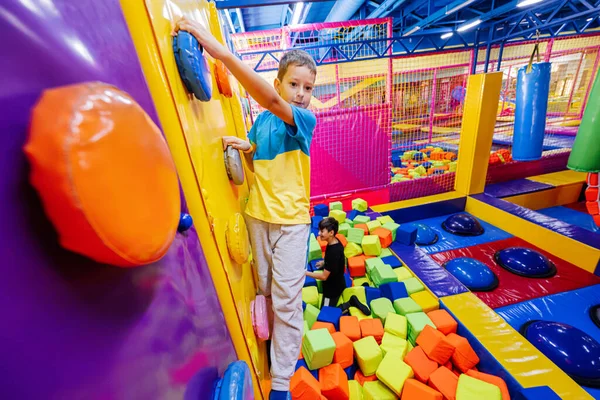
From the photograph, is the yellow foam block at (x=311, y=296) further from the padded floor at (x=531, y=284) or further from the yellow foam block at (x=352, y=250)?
the padded floor at (x=531, y=284)

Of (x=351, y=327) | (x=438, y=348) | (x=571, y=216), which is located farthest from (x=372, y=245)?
(x=571, y=216)

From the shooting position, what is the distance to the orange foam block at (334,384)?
4.64 ft

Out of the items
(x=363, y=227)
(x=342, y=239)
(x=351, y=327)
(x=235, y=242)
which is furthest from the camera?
(x=363, y=227)

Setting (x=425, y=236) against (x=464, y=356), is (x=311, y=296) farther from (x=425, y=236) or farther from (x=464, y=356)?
(x=425, y=236)

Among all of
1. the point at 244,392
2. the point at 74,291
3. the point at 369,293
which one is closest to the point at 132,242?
the point at 74,291

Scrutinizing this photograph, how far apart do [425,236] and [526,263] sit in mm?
867

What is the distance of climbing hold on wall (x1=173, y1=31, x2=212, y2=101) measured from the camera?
0.60 metres

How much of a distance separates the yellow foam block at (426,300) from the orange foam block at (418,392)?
0.62 m

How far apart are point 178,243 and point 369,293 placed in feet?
6.14

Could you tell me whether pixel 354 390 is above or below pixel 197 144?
below

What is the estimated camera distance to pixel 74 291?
253 millimetres

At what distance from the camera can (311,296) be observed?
2059mm

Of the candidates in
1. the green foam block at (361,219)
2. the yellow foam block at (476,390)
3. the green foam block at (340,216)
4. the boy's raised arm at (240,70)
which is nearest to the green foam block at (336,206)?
the green foam block at (340,216)

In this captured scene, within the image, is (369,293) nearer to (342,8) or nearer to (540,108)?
(540,108)
